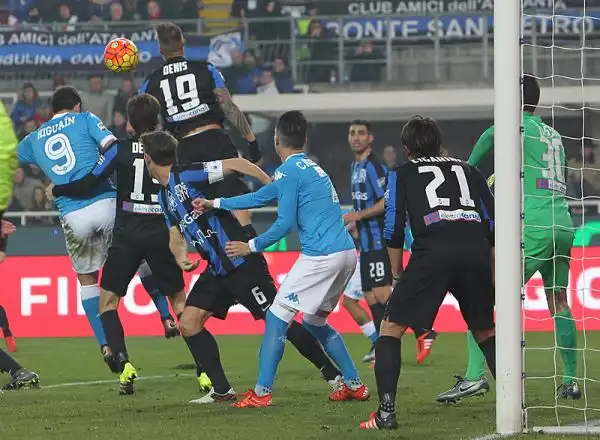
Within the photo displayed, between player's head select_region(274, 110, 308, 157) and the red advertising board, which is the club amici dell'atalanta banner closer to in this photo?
the red advertising board

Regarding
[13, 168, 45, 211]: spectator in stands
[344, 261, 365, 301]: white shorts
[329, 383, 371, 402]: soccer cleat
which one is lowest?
[13, 168, 45, 211]: spectator in stands

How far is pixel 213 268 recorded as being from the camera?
7.77m

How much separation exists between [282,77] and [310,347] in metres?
16.2

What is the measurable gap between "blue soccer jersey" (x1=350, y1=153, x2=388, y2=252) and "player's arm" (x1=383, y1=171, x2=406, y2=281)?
508cm

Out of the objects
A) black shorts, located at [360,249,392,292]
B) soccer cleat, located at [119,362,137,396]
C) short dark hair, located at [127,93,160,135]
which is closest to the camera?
soccer cleat, located at [119,362,137,396]

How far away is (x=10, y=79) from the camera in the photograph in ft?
77.6

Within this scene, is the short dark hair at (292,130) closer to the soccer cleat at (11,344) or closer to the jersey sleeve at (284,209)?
the jersey sleeve at (284,209)

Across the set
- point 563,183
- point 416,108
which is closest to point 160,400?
point 563,183

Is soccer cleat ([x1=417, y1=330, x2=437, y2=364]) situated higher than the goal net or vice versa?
the goal net

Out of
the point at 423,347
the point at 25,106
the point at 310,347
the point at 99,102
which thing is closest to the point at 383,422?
the point at 310,347

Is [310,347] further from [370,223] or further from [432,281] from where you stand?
[370,223]

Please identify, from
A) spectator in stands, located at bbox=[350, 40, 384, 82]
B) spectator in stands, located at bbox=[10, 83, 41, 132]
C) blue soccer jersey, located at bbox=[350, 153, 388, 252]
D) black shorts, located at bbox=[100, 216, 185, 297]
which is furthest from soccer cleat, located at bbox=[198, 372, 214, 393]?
spectator in stands, located at bbox=[350, 40, 384, 82]

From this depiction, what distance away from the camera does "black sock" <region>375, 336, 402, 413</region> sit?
6344 millimetres

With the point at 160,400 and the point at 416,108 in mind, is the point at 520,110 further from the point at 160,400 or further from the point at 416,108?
the point at 416,108
